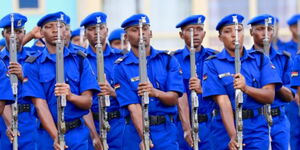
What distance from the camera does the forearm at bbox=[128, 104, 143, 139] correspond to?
1444cm

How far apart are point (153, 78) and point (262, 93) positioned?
1.31m

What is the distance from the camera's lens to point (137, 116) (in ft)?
47.5

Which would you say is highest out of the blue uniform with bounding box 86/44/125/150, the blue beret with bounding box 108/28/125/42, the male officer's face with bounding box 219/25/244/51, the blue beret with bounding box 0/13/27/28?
the blue beret with bounding box 0/13/27/28

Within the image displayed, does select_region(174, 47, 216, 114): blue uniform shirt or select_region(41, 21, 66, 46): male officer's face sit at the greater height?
select_region(41, 21, 66, 46): male officer's face

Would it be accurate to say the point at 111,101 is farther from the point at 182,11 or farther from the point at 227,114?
the point at 182,11

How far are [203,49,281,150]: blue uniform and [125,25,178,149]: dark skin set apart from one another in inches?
16.2

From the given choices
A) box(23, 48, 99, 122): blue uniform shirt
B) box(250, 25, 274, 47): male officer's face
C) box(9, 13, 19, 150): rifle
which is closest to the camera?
box(23, 48, 99, 122): blue uniform shirt

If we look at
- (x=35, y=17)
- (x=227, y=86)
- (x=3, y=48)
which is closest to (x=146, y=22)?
(x=227, y=86)

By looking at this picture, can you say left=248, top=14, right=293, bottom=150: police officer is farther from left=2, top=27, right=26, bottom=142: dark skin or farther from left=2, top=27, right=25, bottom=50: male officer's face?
left=2, top=27, right=25, bottom=50: male officer's face

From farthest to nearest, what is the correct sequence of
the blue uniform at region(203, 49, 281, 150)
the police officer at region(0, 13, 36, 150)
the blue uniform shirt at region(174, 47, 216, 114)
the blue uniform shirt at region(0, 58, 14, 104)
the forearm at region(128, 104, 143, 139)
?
the blue uniform shirt at region(174, 47, 216, 114)
the police officer at region(0, 13, 36, 150)
the forearm at region(128, 104, 143, 139)
the blue uniform at region(203, 49, 281, 150)
the blue uniform shirt at region(0, 58, 14, 104)

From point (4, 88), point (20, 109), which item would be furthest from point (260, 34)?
point (4, 88)

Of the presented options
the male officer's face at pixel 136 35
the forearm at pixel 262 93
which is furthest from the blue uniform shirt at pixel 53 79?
the forearm at pixel 262 93

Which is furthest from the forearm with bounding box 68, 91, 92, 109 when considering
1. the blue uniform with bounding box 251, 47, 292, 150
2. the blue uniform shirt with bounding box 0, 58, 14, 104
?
the blue uniform with bounding box 251, 47, 292, 150

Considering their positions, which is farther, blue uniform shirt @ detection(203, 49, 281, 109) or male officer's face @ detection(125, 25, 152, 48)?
male officer's face @ detection(125, 25, 152, 48)
